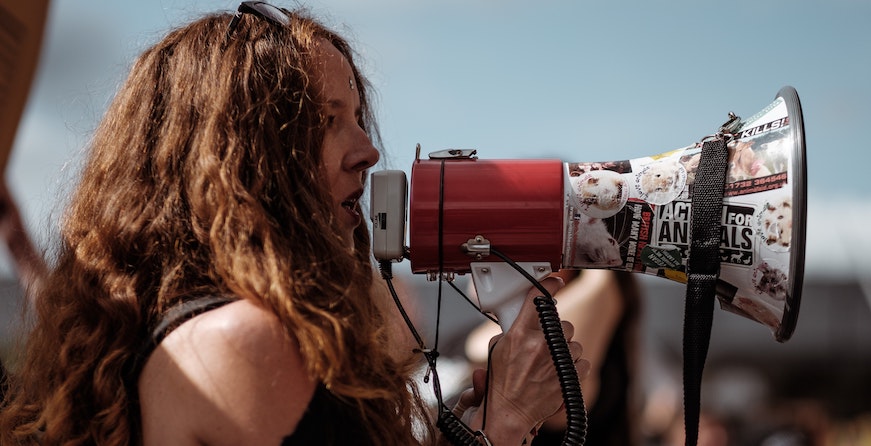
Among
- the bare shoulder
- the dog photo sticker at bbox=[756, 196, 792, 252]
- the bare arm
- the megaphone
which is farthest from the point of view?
the bare arm

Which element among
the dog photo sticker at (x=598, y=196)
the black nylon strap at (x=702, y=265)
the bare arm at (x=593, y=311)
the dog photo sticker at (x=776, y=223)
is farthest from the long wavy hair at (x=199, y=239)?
the bare arm at (x=593, y=311)

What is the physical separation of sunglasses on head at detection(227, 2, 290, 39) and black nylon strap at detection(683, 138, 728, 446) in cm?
98

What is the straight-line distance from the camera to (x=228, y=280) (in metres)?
1.56

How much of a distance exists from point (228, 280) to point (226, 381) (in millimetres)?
191

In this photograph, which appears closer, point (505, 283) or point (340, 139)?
point (340, 139)

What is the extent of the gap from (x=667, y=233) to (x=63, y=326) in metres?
1.29

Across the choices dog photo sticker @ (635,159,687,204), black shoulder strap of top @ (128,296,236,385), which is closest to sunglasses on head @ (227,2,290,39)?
black shoulder strap of top @ (128,296,236,385)

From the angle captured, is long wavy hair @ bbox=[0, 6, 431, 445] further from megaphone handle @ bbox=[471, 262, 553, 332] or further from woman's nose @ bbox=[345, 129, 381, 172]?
megaphone handle @ bbox=[471, 262, 553, 332]

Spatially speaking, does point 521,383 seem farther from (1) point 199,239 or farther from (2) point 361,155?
(1) point 199,239

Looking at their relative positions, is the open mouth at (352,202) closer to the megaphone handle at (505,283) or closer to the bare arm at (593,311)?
the megaphone handle at (505,283)

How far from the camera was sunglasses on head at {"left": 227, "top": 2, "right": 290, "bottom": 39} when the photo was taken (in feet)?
6.14

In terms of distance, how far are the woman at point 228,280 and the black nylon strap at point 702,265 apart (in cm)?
34

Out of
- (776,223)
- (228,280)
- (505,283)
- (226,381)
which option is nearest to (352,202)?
(505,283)

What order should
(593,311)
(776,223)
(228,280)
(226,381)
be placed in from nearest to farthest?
(226,381)
(228,280)
(776,223)
(593,311)
